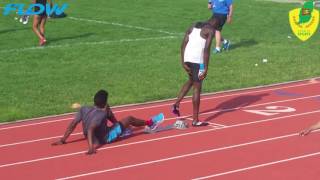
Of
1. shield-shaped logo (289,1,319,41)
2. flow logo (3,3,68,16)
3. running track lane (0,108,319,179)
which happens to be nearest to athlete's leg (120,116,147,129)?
running track lane (0,108,319,179)

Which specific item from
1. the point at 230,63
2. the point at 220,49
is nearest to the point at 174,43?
the point at 220,49

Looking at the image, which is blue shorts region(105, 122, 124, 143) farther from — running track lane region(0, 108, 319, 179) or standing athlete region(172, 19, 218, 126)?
standing athlete region(172, 19, 218, 126)

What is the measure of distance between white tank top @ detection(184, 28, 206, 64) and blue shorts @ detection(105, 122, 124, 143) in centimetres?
162

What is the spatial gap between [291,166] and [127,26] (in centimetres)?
1569

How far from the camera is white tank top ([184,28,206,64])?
35.4 feet

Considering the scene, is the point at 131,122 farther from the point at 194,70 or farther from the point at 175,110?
the point at 175,110

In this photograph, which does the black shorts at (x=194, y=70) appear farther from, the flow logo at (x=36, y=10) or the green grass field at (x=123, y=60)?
the flow logo at (x=36, y=10)

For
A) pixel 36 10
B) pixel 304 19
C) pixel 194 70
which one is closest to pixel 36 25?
pixel 36 10

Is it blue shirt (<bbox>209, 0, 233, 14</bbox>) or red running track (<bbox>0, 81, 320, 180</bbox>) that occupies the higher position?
blue shirt (<bbox>209, 0, 233, 14</bbox>)

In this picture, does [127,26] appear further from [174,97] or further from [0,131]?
[0,131]

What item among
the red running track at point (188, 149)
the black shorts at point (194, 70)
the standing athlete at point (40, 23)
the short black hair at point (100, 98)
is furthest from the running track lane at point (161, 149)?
the standing athlete at point (40, 23)

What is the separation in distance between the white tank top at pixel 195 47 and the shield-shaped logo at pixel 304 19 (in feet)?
23.9

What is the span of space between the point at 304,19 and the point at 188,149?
989 centimetres

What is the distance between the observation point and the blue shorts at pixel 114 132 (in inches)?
394
